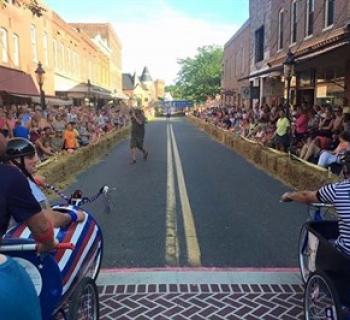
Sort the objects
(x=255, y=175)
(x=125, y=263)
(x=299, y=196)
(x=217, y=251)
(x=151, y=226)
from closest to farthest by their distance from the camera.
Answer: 1. (x=299, y=196)
2. (x=125, y=263)
3. (x=217, y=251)
4. (x=151, y=226)
5. (x=255, y=175)

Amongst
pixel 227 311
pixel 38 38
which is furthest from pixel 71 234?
pixel 38 38

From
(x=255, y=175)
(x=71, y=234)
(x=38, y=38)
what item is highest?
(x=38, y=38)

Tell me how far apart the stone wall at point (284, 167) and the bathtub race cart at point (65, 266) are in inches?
199

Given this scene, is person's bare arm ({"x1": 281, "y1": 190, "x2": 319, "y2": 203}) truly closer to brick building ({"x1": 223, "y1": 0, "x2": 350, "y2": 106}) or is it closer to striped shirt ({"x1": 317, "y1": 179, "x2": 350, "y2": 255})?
striped shirt ({"x1": 317, "y1": 179, "x2": 350, "y2": 255})

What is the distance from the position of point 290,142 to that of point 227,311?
406 inches

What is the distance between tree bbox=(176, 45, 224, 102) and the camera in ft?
228

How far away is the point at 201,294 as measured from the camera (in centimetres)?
448

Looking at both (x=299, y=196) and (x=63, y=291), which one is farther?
(x=299, y=196)

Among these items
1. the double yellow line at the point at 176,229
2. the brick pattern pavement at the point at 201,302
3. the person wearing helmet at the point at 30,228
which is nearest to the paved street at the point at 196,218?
the double yellow line at the point at 176,229

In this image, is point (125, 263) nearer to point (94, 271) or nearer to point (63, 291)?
point (94, 271)

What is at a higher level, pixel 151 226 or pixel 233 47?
pixel 233 47

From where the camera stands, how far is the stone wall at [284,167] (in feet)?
27.7

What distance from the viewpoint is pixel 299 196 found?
392 centimetres

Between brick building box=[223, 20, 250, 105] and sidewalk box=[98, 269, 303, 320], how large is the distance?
26517 millimetres
